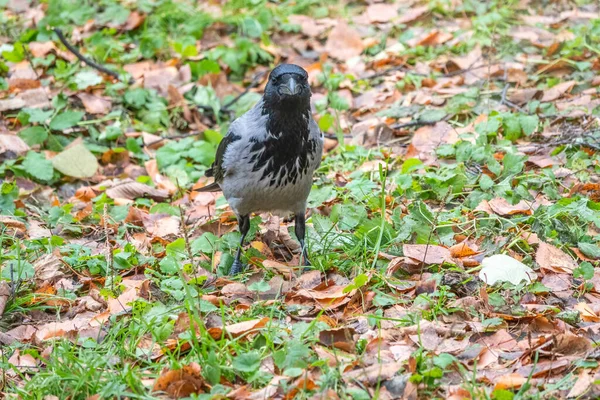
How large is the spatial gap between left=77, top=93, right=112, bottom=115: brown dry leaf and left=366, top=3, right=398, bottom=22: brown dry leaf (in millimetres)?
3081

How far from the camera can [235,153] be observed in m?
4.82

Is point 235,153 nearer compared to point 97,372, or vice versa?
point 97,372

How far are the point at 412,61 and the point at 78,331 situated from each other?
487 centimetres

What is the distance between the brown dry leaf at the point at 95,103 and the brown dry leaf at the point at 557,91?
150 inches

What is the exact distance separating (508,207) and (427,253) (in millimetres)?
788

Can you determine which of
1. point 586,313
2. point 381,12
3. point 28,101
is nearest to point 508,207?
point 586,313

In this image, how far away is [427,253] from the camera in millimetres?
4438

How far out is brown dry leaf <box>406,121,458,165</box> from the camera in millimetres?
6060

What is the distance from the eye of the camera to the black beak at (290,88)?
453cm

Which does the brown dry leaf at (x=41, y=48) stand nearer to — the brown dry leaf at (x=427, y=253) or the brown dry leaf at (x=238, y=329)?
the brown dry leaf at (x=427, y=253)

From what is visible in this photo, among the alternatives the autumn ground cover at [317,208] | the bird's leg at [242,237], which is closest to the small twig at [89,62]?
the autumn ground cover at [317,208]

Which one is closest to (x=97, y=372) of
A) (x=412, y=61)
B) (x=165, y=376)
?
(x=165, y=376)

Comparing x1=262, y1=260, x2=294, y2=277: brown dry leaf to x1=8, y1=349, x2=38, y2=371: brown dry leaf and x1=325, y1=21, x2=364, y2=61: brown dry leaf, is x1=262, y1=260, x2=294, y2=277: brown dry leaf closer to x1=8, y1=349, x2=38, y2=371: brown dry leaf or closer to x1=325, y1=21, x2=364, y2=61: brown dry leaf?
x1=8, y1=349, x2=38, y2=371: brown dry leaf

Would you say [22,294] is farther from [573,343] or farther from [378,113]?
[378,113]
